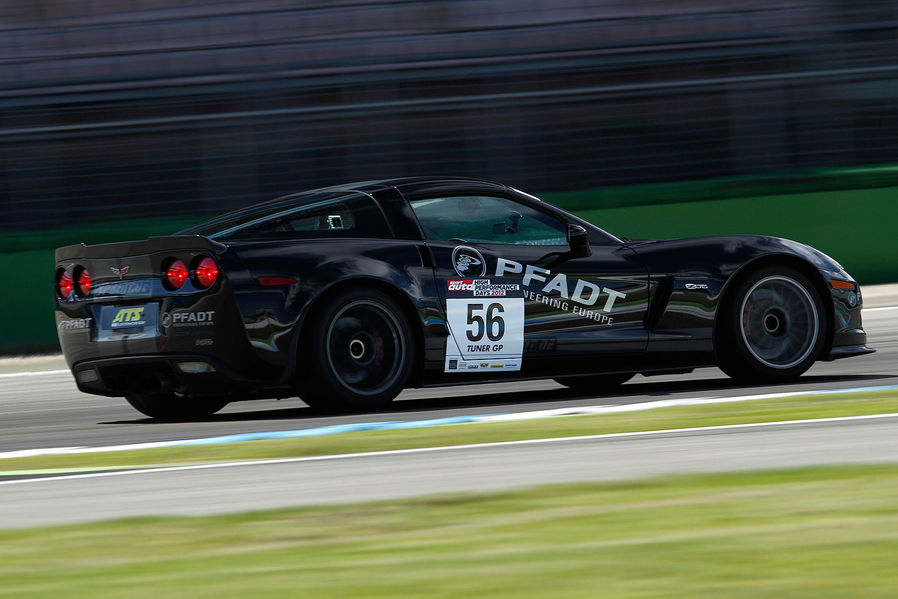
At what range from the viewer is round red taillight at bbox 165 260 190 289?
7148 millimetres

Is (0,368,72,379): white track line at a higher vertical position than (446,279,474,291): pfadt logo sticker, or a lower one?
lower

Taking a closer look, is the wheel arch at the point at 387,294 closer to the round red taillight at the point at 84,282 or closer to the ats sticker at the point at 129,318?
the ats sticker at the point at 129,318

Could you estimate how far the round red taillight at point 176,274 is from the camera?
7.15m

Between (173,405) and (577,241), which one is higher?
(577,241)

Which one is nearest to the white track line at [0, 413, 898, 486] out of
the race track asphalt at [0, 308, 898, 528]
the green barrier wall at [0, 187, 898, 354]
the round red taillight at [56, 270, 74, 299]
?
the race track asphalt at [0, 308, 898, 528]

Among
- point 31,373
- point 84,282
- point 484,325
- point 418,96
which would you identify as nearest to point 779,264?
point 484,325

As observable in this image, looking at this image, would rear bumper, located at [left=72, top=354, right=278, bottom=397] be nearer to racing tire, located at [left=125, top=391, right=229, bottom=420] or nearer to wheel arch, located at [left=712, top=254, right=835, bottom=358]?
racing tire, located at [left=125, top=391, right=229, bottom=420]

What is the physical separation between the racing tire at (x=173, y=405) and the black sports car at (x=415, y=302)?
0.4 inches

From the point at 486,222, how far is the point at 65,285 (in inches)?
88.5

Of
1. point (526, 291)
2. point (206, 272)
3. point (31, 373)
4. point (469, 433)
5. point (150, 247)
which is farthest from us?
point (31, 373)

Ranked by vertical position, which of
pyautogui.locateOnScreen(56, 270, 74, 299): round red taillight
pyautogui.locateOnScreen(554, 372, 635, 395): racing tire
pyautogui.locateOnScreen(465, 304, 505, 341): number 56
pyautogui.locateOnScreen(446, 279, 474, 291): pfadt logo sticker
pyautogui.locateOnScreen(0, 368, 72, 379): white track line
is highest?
pyautogui.locateOnScreen(56, 270, 74, 299): round red taillight

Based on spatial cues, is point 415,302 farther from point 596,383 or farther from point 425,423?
point 596,383

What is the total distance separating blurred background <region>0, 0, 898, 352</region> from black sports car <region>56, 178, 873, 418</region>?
25.7 ft

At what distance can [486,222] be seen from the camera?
789cm
